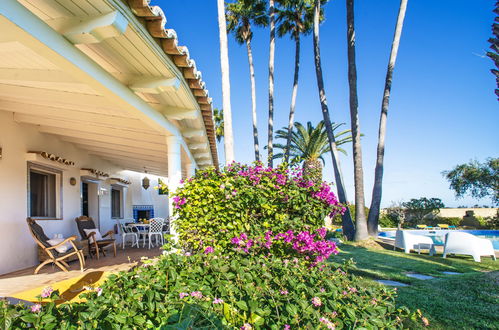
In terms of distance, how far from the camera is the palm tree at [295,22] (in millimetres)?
18891

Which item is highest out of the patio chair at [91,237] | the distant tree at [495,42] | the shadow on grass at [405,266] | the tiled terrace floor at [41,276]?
the distant tree at [495,42]

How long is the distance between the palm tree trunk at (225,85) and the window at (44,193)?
370cm

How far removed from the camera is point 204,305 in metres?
1.61

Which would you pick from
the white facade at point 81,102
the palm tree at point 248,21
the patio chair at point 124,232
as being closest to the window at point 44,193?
the white facade at point 81,102

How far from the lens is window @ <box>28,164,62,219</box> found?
6.66 meters

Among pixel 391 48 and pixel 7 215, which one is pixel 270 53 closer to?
pixel 391 48

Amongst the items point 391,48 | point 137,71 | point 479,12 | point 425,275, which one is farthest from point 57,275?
point 479,12

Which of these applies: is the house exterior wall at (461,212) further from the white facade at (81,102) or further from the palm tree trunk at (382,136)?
the white facade at (81,102)

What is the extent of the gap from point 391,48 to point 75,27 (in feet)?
38.1

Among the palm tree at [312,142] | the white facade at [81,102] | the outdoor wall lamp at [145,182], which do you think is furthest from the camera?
the palm tree at [312,142]

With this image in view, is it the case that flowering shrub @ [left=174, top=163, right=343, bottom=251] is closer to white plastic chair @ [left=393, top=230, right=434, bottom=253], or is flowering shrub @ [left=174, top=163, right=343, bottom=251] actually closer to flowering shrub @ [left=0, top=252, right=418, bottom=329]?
flowering shrub @ [left=0, top=252, right=418, bottom=329]

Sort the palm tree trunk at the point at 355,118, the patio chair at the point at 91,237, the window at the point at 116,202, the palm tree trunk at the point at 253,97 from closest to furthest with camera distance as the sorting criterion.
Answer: the patio chair at the point at 91,237, the window at the point at 116,202, the palm tree trunk at the point at 355,118, the palm tree trunk at the point at 253,97

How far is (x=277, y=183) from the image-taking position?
3646mm

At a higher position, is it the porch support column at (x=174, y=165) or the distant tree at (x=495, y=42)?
the distant tree at (x=495, y=42)
